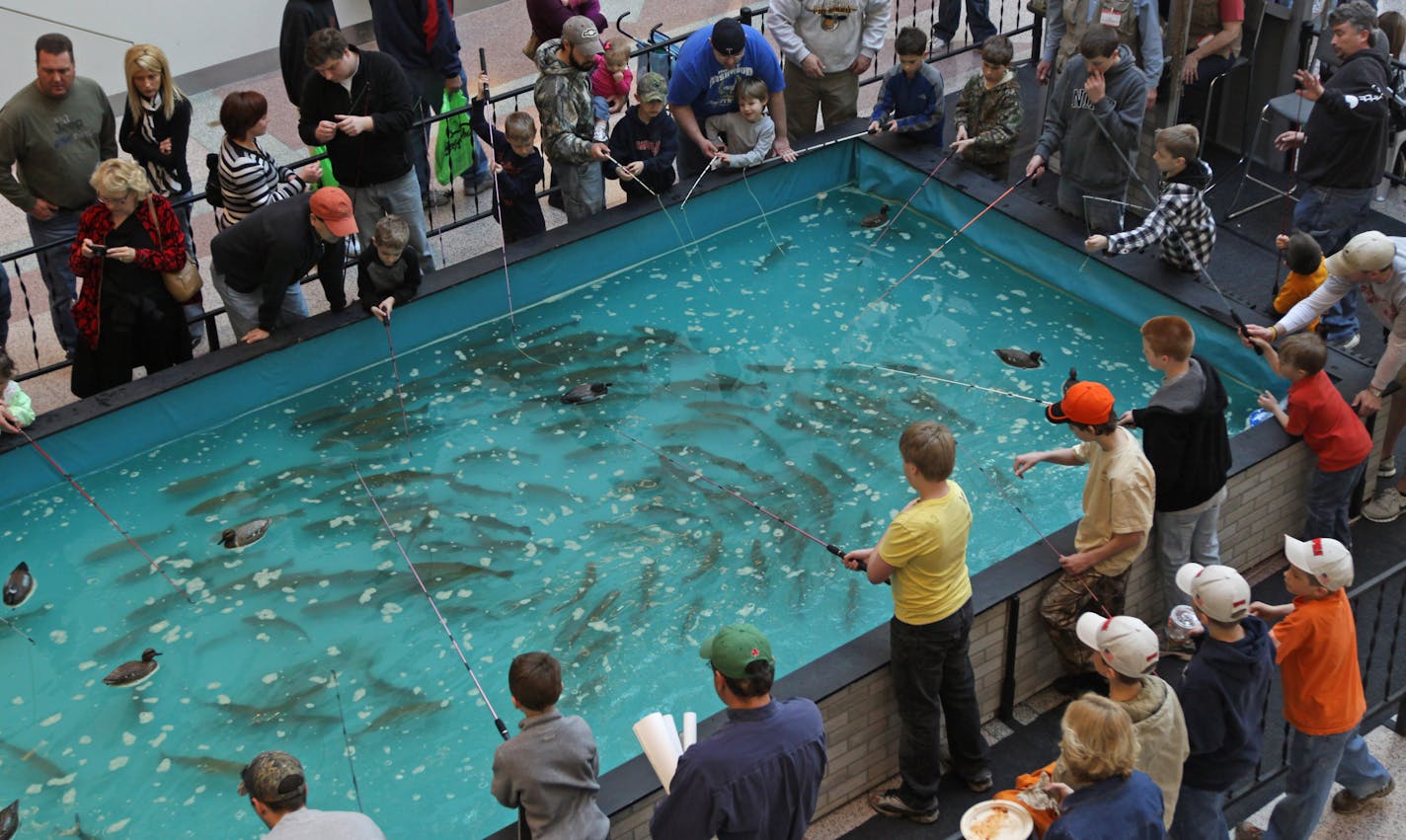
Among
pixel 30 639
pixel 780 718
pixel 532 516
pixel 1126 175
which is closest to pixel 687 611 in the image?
pixel 532 516

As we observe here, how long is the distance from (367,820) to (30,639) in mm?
2864

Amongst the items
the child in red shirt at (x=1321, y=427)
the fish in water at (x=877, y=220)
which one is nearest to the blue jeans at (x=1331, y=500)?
the child in red shirt at (x=1321, y=427)

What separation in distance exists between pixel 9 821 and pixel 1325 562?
14.9 feet

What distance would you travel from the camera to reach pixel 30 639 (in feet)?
21.0

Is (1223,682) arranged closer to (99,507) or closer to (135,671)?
(135,671)

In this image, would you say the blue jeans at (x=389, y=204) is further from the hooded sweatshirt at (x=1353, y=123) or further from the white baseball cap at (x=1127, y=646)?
the white baseball cap at (x=1127, y=646)

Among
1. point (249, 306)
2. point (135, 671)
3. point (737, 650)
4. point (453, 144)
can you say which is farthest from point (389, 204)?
point (737, 650)

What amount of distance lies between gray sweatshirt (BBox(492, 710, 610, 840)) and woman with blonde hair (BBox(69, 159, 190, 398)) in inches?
155

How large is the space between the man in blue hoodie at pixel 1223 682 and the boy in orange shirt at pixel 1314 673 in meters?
0.21

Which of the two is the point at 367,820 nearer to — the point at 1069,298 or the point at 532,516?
the point at 532,516

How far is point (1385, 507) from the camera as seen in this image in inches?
267

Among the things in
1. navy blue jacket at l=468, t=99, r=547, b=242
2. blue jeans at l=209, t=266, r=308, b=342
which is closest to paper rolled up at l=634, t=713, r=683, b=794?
blue jeans at l=209, t=266, r=308, b=342

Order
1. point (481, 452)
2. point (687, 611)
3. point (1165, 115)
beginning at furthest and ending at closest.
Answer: point (1165, 115) < point (481, 452) < point (687, 611)

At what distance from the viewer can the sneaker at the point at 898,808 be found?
5438mm
